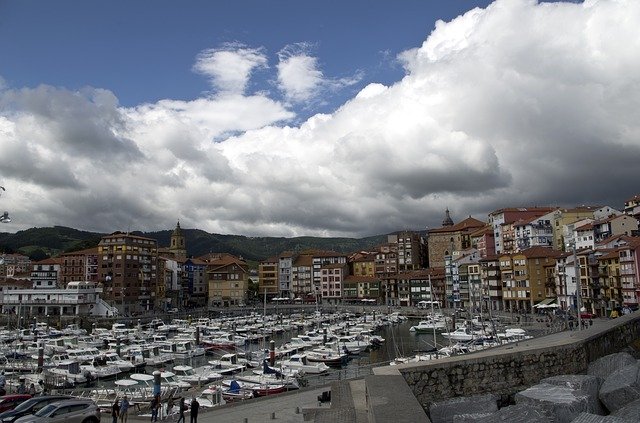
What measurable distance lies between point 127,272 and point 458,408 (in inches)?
4225

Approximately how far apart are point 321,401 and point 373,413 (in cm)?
1449

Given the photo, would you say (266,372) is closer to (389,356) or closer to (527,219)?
(389,356)

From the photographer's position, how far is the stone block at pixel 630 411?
11380 millimetres

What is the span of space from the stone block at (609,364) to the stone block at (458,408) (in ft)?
15.6

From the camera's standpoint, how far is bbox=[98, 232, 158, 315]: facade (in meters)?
109

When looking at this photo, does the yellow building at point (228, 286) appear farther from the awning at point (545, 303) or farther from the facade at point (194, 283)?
the awning at point (545, 303)

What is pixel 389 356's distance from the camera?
5772 centimetres

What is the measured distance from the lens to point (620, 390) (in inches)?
530

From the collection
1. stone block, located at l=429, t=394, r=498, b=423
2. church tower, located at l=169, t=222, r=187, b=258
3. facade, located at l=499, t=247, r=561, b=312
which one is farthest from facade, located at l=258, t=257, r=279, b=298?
stone block, located at l=429, t=394, r=498, b=423

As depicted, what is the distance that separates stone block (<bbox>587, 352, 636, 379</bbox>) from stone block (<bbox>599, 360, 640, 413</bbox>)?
1548mm

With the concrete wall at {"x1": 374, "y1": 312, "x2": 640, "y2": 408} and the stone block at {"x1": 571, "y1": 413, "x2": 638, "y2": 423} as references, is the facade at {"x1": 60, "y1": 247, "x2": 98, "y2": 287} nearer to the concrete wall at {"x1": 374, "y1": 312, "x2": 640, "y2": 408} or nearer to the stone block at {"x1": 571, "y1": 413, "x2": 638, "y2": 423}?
the concrete wall at {"x1": 374, "y1": 312, "x2": 640, "y2": 408}

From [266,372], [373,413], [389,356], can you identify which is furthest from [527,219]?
[373,413]

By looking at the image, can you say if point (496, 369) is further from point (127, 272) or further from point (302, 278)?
point (302, 278)

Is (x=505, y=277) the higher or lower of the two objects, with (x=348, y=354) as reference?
higher
